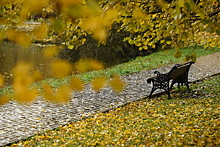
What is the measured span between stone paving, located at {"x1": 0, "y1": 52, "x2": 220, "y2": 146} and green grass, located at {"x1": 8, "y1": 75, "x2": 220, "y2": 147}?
0.32 metres

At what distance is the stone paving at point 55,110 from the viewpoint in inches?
252

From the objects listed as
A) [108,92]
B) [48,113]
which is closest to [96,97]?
[108,92]

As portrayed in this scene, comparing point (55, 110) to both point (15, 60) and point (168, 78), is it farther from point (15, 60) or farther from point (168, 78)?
point (15, 60)

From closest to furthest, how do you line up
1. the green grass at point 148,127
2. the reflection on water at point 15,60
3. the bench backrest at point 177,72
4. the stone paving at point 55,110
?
1. the green grass at point 148,127
2. the stone paving at point 55,110
3. the bench backrest at point 177,72
4. the reflection on water at point 15,60

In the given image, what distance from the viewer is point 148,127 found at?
6160 millimetres

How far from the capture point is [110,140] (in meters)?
5.49

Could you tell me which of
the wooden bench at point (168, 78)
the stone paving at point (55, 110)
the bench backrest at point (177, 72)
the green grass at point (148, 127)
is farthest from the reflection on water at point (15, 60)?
the green grass at point (148, 127)

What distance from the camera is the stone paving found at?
6.40 metres

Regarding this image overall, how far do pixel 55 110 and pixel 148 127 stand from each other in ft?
8.99

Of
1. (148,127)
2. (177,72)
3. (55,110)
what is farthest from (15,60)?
(148,127)

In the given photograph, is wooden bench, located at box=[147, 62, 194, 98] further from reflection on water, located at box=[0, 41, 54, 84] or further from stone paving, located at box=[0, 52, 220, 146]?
reflection on water, located at box=[0, 41, 54, 84]

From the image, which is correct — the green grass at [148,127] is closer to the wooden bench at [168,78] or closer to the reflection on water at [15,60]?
the wooden bench at [168,78]

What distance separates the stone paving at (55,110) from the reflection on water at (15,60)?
8.38 meters

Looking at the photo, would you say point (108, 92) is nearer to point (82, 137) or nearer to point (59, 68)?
point (82, 137)
